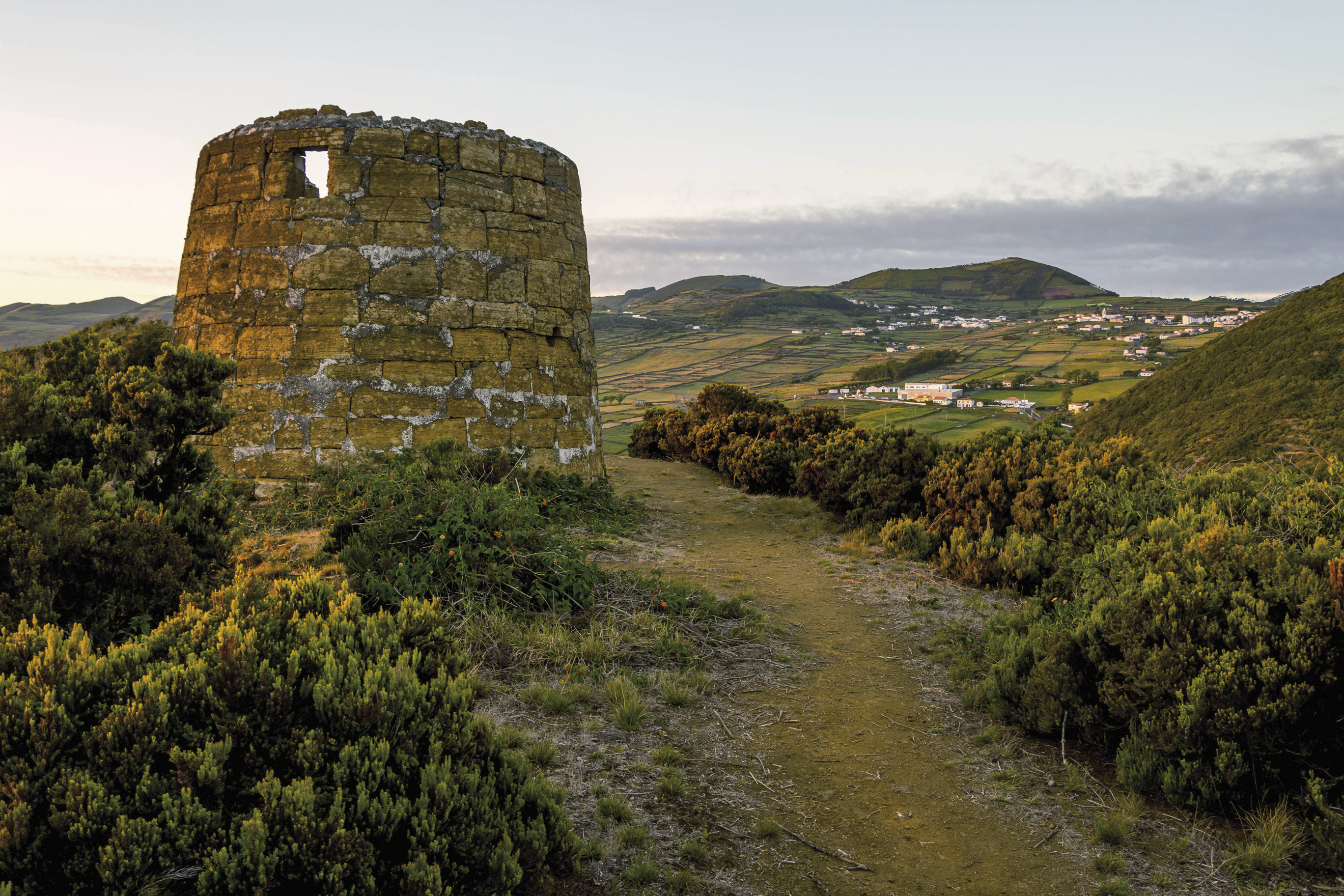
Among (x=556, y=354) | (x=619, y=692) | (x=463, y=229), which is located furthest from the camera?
(x=556, y=354)

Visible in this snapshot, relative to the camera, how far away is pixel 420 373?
25.8 ft

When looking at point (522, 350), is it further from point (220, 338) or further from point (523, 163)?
point (220, 338)

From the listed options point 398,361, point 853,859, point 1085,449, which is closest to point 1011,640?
point 853,859

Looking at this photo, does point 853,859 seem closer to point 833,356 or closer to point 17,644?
point 17,644

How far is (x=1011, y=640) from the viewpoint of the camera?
4594 millimetres

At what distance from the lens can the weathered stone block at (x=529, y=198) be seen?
8.42 meters

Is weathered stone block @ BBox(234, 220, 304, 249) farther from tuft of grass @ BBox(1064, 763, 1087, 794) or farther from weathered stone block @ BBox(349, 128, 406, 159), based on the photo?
tuft of grass @ BBox(1064, 763, 1087, 794)

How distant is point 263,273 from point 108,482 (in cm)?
465

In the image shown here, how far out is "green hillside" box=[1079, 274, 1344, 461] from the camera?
9469 millimetres

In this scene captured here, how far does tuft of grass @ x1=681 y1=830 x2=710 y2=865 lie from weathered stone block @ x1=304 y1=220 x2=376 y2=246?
6.97 m

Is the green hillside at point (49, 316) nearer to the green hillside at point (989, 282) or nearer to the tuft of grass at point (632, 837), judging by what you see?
the tuft of grass at point (632, 837)

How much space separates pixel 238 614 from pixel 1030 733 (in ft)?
13.2

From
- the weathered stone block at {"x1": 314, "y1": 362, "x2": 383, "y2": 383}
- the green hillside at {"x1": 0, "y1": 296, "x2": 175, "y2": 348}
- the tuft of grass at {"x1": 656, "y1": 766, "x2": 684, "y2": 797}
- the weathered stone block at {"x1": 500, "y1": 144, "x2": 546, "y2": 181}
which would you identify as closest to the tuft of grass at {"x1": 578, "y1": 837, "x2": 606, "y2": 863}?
the tuft of grass at {"x1": 656, "y1": 766, "x2": 684, "y2": 797}

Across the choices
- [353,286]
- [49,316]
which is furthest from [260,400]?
[49,316]
